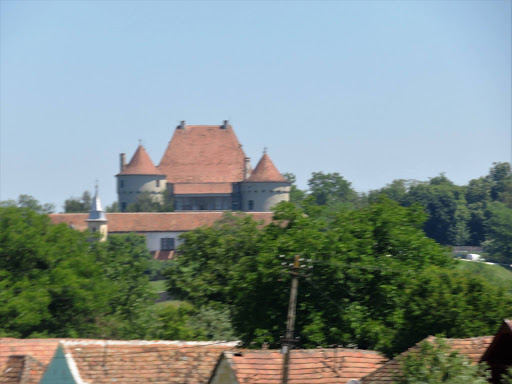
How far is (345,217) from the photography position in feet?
123

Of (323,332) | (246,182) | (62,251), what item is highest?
(246,182)

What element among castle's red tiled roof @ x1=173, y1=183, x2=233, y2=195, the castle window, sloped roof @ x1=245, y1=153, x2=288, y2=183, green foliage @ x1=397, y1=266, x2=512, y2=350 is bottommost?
green foliage @ x1=397, y1=266, x2=512, y2=350

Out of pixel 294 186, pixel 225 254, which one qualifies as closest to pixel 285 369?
pixel 225 254

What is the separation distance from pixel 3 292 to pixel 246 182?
339 ft

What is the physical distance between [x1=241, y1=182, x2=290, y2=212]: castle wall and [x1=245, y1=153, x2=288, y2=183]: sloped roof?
63 cm

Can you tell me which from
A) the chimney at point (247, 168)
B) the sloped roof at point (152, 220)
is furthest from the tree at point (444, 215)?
the chimney at point (247, 168)

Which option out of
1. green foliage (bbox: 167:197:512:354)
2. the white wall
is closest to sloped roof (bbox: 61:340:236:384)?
green foliage (bbox: 167:197:512:354)

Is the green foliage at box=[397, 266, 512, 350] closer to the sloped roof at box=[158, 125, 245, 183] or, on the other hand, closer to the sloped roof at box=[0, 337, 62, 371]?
the sloped roof at box=[0, 337, 62, 371]

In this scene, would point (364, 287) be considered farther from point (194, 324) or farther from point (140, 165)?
point (140, 165)

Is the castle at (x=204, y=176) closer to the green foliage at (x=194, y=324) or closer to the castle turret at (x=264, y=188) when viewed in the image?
the castle turret at (x=264, y=188)

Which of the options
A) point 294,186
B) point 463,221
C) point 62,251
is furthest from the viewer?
point 294,186

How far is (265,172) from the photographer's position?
13925 centimetres

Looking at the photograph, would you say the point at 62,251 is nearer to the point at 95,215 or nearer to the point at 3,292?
the point at 3,292

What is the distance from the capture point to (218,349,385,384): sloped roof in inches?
894
